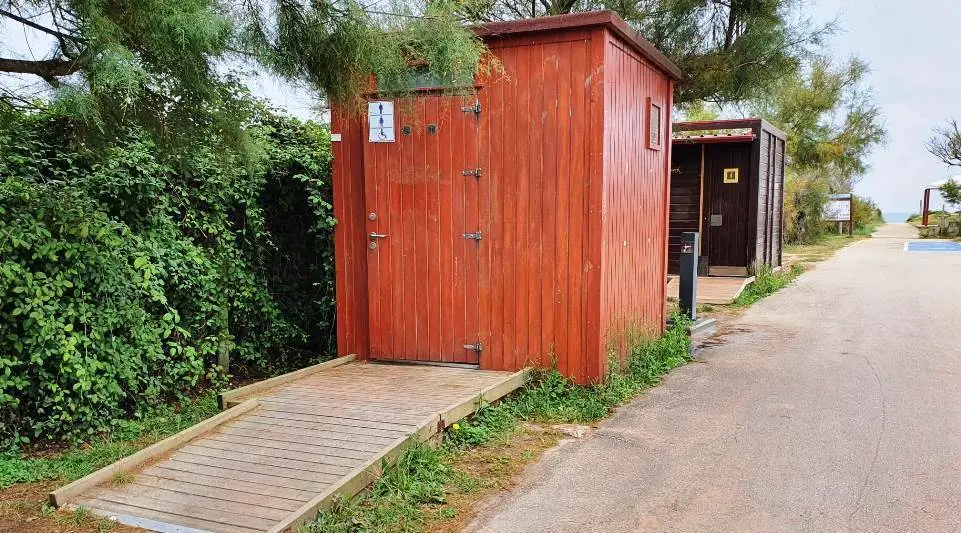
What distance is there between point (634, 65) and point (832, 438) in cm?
329

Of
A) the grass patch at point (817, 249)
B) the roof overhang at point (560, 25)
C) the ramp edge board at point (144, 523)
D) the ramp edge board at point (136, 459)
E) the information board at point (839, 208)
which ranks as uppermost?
the roof overhang at point (560, 25)

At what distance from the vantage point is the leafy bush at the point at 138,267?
4.21m

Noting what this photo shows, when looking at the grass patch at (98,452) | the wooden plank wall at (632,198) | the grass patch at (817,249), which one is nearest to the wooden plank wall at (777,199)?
the grass patch at (817,249)

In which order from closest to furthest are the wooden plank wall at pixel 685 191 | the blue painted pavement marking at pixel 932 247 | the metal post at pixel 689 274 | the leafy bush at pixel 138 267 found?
the leafy bush at pixel 138 267 < the metal post at pixel 689 274 < the wooden plank wall at pixel 685 191 < the blue painted pavement marking at pixel 932 247

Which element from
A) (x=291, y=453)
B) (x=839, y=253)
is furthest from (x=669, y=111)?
(x=839, y=253)

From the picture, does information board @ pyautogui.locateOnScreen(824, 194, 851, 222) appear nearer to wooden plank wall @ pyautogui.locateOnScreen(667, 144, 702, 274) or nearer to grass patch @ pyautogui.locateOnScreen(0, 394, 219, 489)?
wooden plank wall @ pyautogui.locateOnScreen(667, 144, 702, 274)

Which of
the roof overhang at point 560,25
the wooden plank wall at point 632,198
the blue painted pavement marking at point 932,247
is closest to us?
the roof overhang at point 560,25

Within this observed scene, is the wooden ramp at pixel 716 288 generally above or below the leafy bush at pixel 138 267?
below

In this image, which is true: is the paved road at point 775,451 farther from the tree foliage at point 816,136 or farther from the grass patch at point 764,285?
the tree foliage at point 816,136

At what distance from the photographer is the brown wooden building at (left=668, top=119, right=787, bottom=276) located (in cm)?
1260

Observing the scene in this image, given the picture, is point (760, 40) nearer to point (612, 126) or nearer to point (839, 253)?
point (612, 126)

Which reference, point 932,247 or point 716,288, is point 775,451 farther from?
point 932,247

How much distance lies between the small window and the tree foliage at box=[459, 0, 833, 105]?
1.87 meters

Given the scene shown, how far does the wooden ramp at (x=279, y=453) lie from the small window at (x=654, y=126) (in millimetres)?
2671
